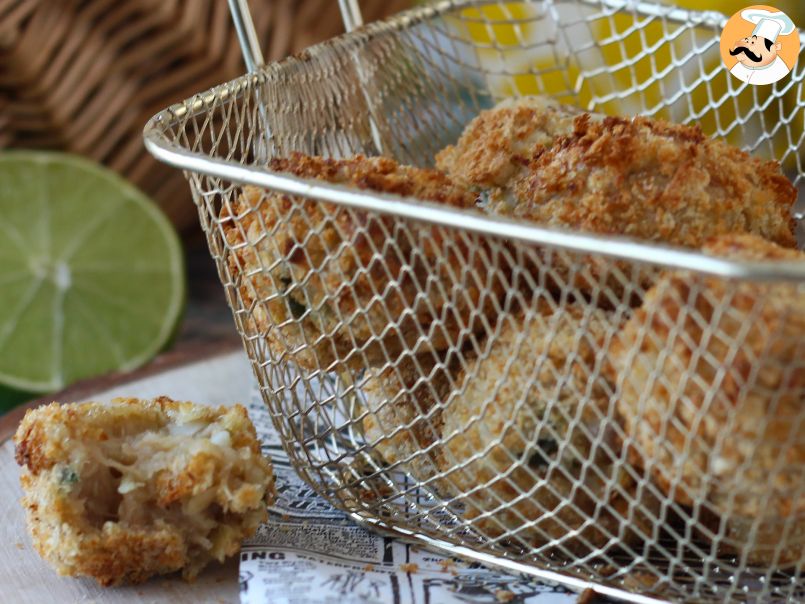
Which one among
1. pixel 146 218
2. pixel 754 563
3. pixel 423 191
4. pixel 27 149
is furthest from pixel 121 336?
pixel 754 563

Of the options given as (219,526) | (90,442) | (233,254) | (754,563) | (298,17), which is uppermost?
(298,17)

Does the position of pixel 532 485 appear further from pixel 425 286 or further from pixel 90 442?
pixel 90 442

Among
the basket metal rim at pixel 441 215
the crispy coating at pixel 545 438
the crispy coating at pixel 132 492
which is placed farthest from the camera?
the crispy coating at pixel 132 492

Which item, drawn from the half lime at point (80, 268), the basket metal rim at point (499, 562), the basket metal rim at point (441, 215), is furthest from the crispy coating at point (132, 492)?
the half lime at point (80, 268)

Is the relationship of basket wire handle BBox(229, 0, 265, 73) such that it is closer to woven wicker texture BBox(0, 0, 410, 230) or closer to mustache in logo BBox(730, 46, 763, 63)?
mustache in logo BBox(730, 46, 763, 63)

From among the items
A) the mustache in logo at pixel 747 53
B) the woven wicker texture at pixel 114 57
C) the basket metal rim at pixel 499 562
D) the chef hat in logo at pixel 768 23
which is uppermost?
the woven wicker texture at pixel 114 57

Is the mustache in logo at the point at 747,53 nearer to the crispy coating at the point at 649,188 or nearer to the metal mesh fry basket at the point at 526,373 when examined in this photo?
the crispy coating at the point at 649,188
